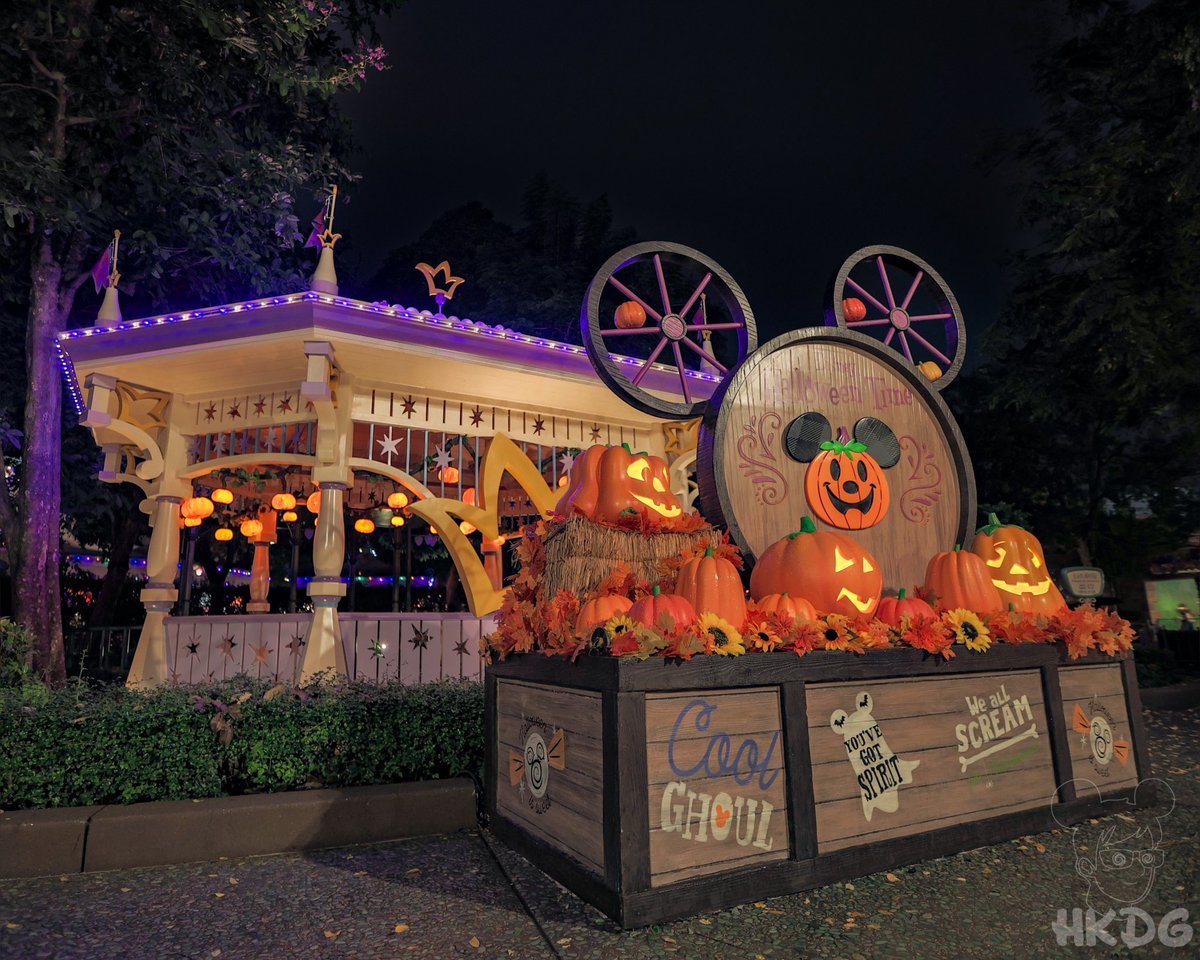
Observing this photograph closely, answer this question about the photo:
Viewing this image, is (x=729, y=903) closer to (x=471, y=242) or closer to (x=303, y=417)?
(x=303, y=417)

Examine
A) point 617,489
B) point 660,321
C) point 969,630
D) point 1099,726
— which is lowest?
point 1099,726

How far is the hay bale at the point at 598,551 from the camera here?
13.5 ft

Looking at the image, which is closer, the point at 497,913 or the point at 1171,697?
the point at 497,913

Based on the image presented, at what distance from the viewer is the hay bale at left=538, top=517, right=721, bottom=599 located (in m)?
4.12

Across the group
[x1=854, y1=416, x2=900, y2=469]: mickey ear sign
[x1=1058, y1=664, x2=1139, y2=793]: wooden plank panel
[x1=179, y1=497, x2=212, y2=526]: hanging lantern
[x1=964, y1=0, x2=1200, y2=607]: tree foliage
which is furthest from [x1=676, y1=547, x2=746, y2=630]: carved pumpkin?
[x1=964, y1=0, x2=1200, y2=607]: tree foliage

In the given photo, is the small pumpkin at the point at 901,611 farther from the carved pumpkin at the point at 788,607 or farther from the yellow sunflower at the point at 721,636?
the yellow sunflower at the point at 721,636

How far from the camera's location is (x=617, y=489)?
4328mm

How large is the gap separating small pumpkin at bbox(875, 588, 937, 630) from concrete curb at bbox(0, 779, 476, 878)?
271 centimetres

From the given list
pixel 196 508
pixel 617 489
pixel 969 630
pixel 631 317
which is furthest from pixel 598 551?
pixel 196 508

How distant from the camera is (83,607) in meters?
18.8

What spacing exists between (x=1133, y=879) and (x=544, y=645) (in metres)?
2.97

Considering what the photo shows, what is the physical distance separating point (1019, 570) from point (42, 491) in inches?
429

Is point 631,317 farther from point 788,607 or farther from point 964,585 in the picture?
point 964,585
